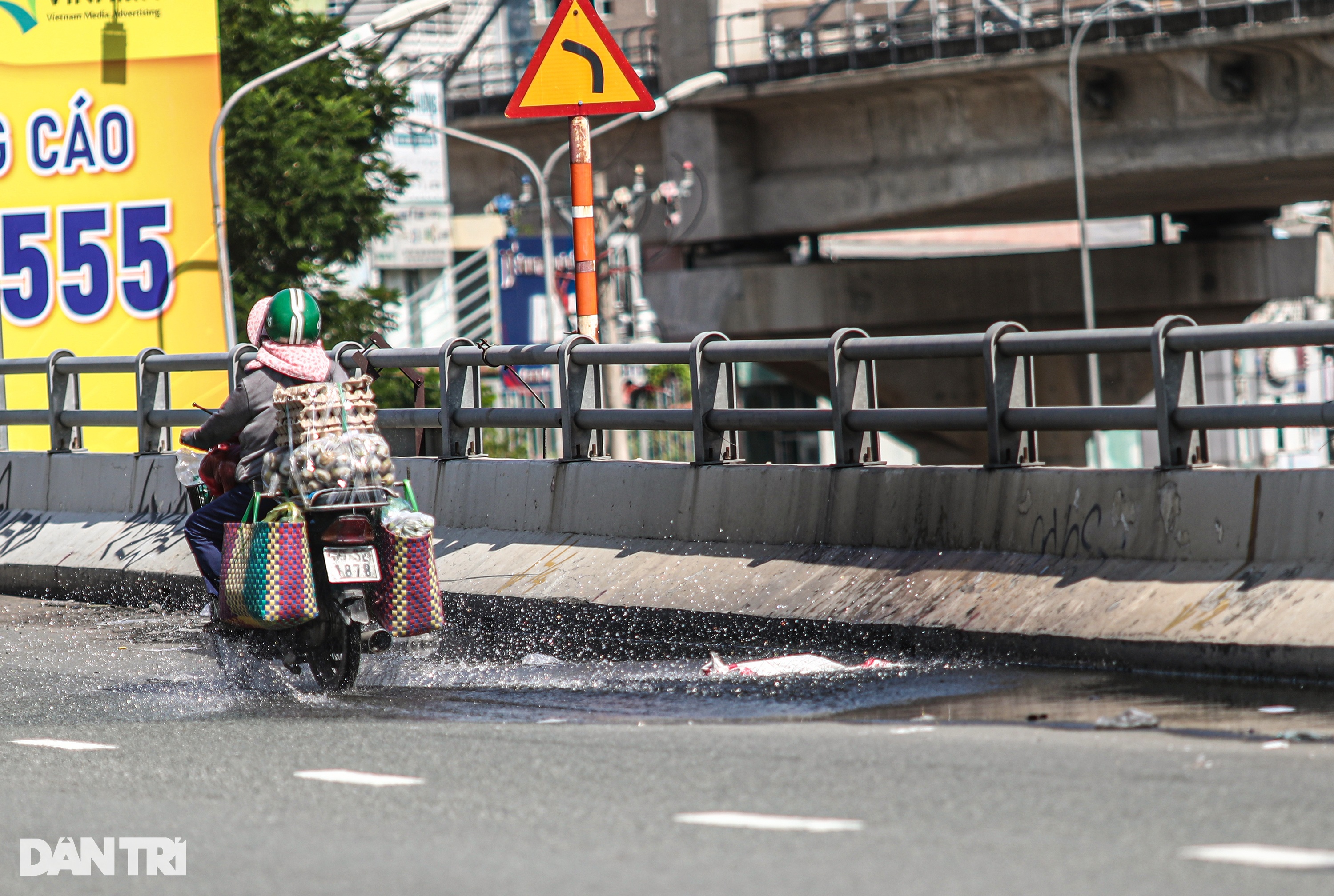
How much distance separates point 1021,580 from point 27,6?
1477 cm

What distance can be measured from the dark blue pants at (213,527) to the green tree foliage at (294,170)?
87.0 feet

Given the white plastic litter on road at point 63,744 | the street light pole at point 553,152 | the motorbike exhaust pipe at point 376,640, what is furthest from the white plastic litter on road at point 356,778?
the street light pole at point 553,152

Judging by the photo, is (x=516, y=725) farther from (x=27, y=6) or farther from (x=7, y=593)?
(x=27, y=6)

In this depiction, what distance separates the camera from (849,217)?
34.5 metres

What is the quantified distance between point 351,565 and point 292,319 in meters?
1.14

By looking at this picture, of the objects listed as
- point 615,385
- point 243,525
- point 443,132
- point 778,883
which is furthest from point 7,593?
point 443,132

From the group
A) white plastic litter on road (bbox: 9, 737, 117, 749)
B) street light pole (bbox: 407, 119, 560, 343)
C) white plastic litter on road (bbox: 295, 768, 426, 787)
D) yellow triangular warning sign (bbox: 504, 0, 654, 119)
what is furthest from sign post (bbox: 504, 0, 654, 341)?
street light pole (bbox: 407, 119, 560, 343)

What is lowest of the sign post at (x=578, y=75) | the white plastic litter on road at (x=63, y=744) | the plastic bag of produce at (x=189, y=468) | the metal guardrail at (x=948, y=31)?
the white plastic litter on road at (x=63, y=744)

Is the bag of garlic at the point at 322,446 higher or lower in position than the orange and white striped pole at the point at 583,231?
lower

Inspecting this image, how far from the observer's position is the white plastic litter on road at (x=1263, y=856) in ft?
15.8

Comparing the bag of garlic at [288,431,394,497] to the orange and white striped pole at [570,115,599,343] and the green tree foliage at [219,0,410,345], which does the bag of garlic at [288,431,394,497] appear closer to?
the orange and white striped pole at [570,115,599,343]

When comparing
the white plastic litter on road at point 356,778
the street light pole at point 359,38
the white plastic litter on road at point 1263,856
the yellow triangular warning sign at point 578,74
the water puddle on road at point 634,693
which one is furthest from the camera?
the street light pole at point 359,38

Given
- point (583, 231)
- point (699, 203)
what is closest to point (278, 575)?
point (583, 231)

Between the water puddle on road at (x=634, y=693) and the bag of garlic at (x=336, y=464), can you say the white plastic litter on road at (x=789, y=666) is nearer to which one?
the water puddle on road at (x=634, y=693)
